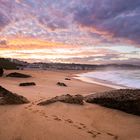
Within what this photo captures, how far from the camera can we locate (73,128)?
5.72 meters

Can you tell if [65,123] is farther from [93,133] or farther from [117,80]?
[117,80]

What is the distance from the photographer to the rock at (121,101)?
304 inches

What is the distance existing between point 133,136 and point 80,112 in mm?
2241

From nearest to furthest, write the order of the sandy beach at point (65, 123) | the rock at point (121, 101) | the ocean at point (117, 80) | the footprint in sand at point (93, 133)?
the sandy beach at point (65, 123)
the footprint in sand at point (93, 133)
the rock at point (121, 101)
the ocean at point (117, 80)

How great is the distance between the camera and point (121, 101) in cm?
803

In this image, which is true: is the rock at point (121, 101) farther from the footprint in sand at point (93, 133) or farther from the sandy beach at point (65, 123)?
the footprint in sand at point (93, 133)

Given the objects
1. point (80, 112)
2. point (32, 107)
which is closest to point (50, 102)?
point (32, 107)

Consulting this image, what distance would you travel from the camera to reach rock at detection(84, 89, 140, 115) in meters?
7.71

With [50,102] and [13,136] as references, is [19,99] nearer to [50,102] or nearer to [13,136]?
[50,102]

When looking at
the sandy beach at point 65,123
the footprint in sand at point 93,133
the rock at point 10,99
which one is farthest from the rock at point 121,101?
the rock at point 10,99

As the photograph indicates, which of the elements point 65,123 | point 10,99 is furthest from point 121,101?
point 10,99

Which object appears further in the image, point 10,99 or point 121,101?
point 121,101

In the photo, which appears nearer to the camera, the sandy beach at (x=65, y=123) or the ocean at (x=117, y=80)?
the sandy beach at (x=65, y=123)

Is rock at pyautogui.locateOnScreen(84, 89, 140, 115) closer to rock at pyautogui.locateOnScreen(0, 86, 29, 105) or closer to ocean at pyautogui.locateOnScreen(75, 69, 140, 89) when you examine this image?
rock at pyautogui.locateOnScreen(0, 86, 29, 105)
